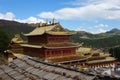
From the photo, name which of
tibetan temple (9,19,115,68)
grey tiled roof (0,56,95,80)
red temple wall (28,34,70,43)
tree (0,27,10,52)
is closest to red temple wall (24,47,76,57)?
tibetan temple (9,19,115,68)

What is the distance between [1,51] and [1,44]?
1952 millimetres

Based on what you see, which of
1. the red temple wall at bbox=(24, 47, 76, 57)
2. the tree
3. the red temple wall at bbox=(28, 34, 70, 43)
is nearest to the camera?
the red temple wall at bbox=(24, 47, 76, 57)

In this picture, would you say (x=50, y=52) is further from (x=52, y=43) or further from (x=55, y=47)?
(x=52, y=43)

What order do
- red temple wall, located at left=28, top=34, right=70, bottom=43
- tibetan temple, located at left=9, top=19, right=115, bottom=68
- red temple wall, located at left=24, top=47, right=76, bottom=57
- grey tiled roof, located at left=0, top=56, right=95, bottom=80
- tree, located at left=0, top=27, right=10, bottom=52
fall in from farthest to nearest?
tree, located at left=0, top=27, right=10, bottom=52
red temple wall, located at left=28, top=34, right=70, bottom=43
tibetan temple, located at left=9, top=19, right=115, bottom=68
red temple wall, located at left=24, top=47, right=76, bottom=57
grey tiled roof, located at left=0, top=56, right=95, bottom=80

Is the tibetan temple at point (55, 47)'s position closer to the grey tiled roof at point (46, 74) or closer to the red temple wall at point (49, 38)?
the red temple wall at point (49, 38)

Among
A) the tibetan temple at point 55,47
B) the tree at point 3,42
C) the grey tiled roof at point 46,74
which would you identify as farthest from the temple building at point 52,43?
the grey tiled roof at point 46,74

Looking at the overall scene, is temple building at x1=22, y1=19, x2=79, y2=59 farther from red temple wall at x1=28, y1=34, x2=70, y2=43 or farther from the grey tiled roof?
the grey tiled roof

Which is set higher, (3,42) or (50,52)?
(3,42)

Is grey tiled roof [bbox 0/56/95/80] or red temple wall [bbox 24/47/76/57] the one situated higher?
grey tiled roof [bbox 0/56/95/80]

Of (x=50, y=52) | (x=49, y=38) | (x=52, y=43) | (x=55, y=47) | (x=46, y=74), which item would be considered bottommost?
(x=50, y=52)

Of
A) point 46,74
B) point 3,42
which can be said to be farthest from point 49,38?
point 46,74

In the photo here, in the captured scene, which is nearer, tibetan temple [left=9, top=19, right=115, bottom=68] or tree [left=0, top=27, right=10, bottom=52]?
tibetan temple [left=9, top=19, right=115, bottom=68]

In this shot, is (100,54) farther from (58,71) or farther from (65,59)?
(58,71)

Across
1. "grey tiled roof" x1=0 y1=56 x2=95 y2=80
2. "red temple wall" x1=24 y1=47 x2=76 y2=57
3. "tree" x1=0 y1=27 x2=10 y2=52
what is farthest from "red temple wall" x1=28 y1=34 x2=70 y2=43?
"grey tiled roof" x1=0 y1=56 x2=95 y2=80
